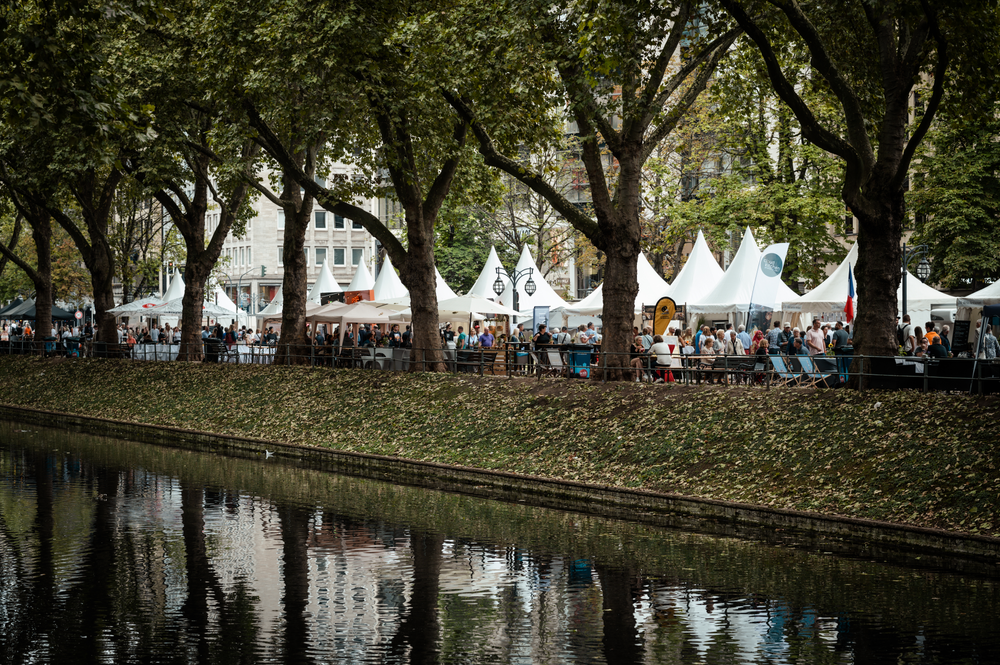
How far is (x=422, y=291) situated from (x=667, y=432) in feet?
34.2

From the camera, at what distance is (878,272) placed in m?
19.3

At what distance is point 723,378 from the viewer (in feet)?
77.4

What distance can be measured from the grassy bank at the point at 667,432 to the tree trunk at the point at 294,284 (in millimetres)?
1446

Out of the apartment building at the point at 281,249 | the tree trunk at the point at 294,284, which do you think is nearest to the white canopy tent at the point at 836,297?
the tree trunk at the point at 294,284

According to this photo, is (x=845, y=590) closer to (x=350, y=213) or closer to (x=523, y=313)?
(x=350, y=213)

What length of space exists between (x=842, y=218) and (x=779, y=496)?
91.6ft

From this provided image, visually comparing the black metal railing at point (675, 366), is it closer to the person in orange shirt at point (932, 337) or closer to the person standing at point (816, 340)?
the person standing at point (816, 340)

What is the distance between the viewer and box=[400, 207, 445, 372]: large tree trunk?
28.8 meters

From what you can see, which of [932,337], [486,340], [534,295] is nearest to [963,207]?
[534,295]

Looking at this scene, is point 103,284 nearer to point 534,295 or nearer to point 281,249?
point 534,295

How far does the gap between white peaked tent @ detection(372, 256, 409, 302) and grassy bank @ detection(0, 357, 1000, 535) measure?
28.4ft

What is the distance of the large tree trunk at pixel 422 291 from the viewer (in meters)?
28.8

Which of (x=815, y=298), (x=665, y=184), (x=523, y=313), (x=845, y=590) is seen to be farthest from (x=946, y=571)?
(x=665, y=184)

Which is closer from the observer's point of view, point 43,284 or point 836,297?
point 836,297
